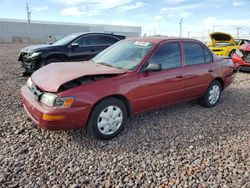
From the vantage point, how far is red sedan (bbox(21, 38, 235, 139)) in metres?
2.89

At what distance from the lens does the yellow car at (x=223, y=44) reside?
10.6m

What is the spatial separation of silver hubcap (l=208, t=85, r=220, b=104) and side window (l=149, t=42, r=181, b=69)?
51.6 inches

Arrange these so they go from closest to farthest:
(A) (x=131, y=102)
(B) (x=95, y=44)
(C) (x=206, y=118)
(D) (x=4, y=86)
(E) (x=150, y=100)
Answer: (A) (x=131, y=102)
(E) (x=150, y=100)
(C) (x=206, y=118)
(D) (x=4, y=86)
(B) (x=95, y=44)

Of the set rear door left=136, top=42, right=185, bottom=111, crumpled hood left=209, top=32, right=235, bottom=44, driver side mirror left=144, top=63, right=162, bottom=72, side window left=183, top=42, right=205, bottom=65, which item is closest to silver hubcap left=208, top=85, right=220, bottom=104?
side window left=183, top=42, right=205, bottom=65

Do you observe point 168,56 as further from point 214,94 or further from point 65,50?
point 65,50

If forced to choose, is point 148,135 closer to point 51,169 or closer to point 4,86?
point 51,169

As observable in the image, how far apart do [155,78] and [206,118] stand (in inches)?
58.0

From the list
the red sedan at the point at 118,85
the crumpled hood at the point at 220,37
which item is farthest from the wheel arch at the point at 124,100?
the crumpled hood at the point at 220,37

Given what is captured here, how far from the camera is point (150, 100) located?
3648mm

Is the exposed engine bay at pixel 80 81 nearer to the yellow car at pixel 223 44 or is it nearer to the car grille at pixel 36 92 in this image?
the car grille at pixel 36 92

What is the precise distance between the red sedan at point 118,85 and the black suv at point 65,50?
10.8 ft

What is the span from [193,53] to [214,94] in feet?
3.79

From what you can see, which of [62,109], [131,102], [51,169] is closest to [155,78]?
[131,102]

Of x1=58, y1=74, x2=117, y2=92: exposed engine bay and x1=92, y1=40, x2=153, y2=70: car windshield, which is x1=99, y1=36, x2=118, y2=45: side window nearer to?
x1=92, y1=40, x2=153, y2=70: car windshield
